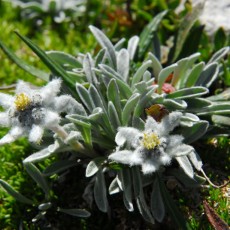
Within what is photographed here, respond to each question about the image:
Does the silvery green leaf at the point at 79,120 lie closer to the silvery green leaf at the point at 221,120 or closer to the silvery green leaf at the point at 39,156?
the silvery green leaf at the point at 39,156

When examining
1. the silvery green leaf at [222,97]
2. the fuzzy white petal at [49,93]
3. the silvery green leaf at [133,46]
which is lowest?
the silvery green leaf at [222,97]

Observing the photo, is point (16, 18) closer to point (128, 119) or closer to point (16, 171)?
point (16, 171)

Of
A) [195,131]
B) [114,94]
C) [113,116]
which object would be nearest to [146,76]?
[114,94]

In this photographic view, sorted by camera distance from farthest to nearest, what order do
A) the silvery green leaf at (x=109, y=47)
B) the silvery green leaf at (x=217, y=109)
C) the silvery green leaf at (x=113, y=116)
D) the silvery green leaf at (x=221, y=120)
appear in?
1. the silvery green leaf at (x=109, y=47)
2. the silvery green leaf at (x=221, y=120)
3. the silvery green leaf at (x=217, y=109)
4. the silvery green leaf at (x=113, y=116)

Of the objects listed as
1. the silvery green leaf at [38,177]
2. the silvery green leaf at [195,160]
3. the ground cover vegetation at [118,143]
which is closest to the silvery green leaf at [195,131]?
the ground cover vegetation at [118,143]

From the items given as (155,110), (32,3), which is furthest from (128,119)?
(32,3)

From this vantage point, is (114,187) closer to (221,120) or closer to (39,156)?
(39,156)
